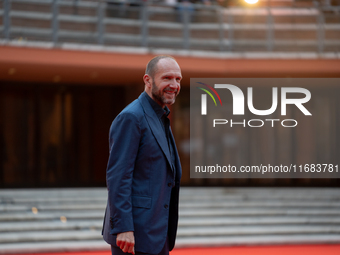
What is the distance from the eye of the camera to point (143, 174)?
2244 mm

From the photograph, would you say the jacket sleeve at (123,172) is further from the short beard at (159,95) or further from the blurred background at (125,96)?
the blurred background at (125,96)

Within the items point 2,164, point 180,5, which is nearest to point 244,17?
point 180,5

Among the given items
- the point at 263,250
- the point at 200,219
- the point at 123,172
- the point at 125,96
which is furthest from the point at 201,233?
the point at 123,172

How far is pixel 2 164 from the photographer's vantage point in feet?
37.4

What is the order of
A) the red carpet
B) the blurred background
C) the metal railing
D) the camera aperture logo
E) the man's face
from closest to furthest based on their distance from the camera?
the man's face < the red carpet < the blurred background < the metal railing < the camera aperture logo

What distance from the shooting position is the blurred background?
8.62 metres

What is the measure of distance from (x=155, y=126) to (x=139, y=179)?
1.01ft

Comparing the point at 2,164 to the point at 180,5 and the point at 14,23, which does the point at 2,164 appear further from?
the point at 180,5

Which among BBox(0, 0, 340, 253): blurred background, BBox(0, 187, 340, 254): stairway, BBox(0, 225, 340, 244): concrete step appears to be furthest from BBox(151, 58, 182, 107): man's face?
BBox(0, 225, 340, 244): concrete step

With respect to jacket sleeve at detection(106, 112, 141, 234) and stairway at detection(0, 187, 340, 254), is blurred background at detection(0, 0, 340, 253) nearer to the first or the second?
stairway at detection(0, 187, 340, 254)

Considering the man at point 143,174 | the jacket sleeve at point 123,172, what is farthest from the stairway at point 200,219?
the jacket sleeve at point 123,172

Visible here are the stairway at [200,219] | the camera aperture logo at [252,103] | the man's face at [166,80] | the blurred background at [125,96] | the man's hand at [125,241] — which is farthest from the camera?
the camera aperture logo at [252,103]

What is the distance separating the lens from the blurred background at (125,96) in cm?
862

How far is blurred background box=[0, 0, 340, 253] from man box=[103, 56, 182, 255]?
5.68 m
